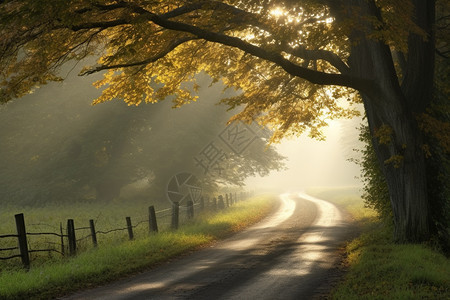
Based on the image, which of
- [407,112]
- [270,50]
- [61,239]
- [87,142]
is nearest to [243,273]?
[270,50]

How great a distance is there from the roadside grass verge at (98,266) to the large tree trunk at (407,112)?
6.87 meters

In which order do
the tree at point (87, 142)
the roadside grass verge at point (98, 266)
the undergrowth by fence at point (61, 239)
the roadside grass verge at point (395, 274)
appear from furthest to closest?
the tree at point (87, 142) < the undergrowth by fence at point (61, 239) < the roadside grass verge at point (98, 266) < the roadside grass verge at point (395, 274)

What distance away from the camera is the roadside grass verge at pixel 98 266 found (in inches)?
360

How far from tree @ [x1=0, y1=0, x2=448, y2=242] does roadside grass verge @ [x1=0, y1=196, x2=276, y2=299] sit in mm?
4318

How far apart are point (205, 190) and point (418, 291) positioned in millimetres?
29029

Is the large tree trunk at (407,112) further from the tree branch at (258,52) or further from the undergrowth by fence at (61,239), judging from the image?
the undergrowth by fence at (61,239)

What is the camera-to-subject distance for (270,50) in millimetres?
10453

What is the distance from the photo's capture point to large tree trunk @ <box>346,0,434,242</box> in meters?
12.0

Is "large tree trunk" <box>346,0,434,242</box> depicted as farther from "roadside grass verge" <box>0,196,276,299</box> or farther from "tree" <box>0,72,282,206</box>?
"tree" <box>0,72,282,206</box>

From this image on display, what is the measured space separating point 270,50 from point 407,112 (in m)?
4.42

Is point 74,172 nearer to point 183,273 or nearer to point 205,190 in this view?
point 205,190

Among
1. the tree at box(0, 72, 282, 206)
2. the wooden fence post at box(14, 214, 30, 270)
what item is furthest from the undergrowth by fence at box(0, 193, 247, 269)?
the tree at box(0, 72, 282, 206)

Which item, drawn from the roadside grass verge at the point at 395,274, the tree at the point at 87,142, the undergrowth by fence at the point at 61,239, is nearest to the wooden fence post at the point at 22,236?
the undergrowth by fence at the point at 61,239

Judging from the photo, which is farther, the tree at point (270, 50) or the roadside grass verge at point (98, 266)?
the tree at point (270, 50)
